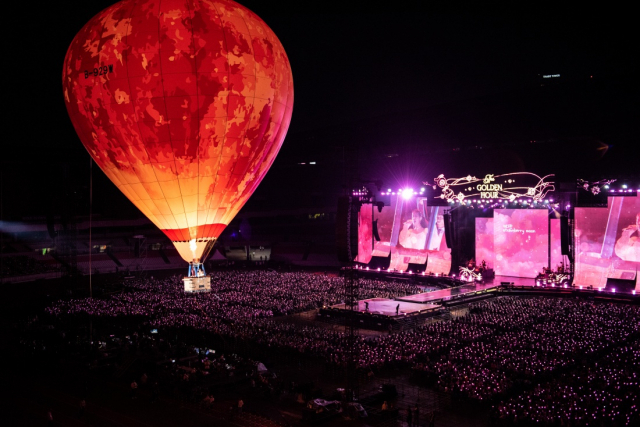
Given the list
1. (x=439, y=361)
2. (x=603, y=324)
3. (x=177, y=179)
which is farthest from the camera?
(x=603, y=324)

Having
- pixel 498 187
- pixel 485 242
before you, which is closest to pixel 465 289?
pixel 485 242

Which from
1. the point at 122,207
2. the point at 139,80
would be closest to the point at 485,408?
the point at 139,80

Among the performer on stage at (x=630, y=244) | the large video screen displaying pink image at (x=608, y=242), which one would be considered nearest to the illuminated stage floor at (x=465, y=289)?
the large video screen displaying pink image at (x=608, y=242)

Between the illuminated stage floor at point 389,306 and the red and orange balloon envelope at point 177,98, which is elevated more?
the red and orange balloon envelope at point 177,98

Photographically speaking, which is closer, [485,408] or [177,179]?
[177,179]

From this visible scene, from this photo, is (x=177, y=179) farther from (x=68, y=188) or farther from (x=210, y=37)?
(x=68, y=188)

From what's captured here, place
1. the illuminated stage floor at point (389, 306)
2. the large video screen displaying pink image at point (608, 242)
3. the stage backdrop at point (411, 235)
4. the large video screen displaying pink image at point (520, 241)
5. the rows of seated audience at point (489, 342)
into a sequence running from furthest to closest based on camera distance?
the stage backdrop at point (411, 235), the large video screen displaying pink image at point (520, 241), the large video screen displaying pink image at point (608, 242), the illuminated stage floor at point (389, 306), the rows of seated audience at point (489, 342)

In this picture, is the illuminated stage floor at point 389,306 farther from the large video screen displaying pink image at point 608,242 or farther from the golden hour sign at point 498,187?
the golden hour sign at point 498,187
